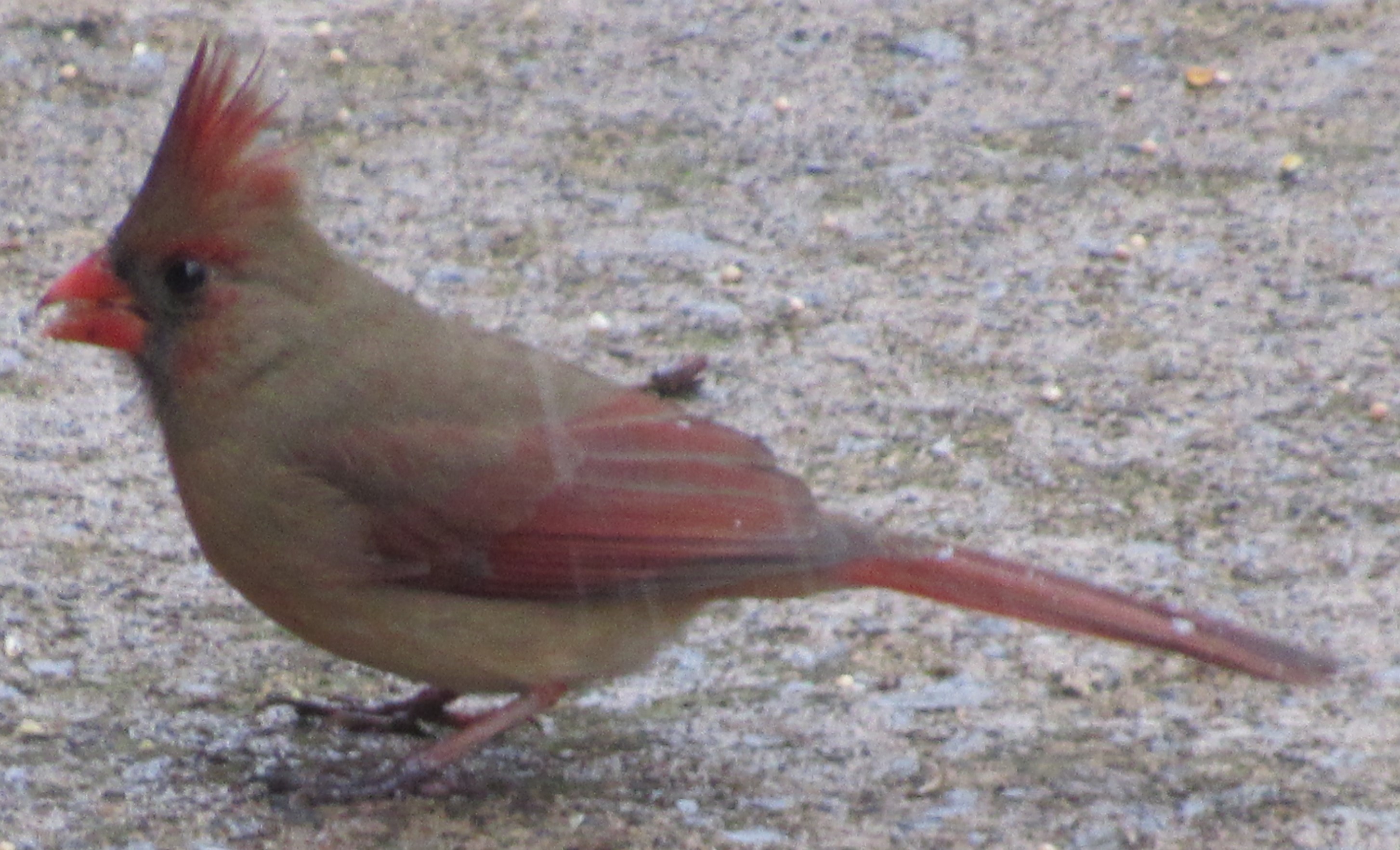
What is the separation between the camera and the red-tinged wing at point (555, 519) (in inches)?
136

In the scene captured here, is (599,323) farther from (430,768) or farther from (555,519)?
(430,768)

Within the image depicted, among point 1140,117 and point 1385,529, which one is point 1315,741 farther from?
point 1140,117

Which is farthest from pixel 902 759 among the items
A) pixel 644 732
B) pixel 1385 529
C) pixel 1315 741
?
pixel 1385 529

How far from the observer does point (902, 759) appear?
3654mm

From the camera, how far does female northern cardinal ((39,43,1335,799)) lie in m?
3.42

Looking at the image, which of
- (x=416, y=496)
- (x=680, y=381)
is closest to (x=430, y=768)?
(x=416, y=496)

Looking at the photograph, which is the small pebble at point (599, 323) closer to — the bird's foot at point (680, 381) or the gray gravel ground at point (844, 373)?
the gray gravel ground at point (844, 373)

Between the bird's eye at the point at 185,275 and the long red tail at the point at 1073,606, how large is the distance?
44.2 inches

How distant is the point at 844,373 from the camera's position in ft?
16.1

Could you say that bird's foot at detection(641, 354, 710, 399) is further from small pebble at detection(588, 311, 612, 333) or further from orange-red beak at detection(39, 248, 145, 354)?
orange-red beak at detection(39, 248, 145, 354)

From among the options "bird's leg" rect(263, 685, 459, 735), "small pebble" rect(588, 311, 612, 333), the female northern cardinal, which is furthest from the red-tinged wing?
"small pebble" rect(588, 311, 612, 333)

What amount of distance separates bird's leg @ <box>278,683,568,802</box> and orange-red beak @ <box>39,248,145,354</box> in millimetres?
758

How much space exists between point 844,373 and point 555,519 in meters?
1.55

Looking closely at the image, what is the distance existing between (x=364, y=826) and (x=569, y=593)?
0.48m
